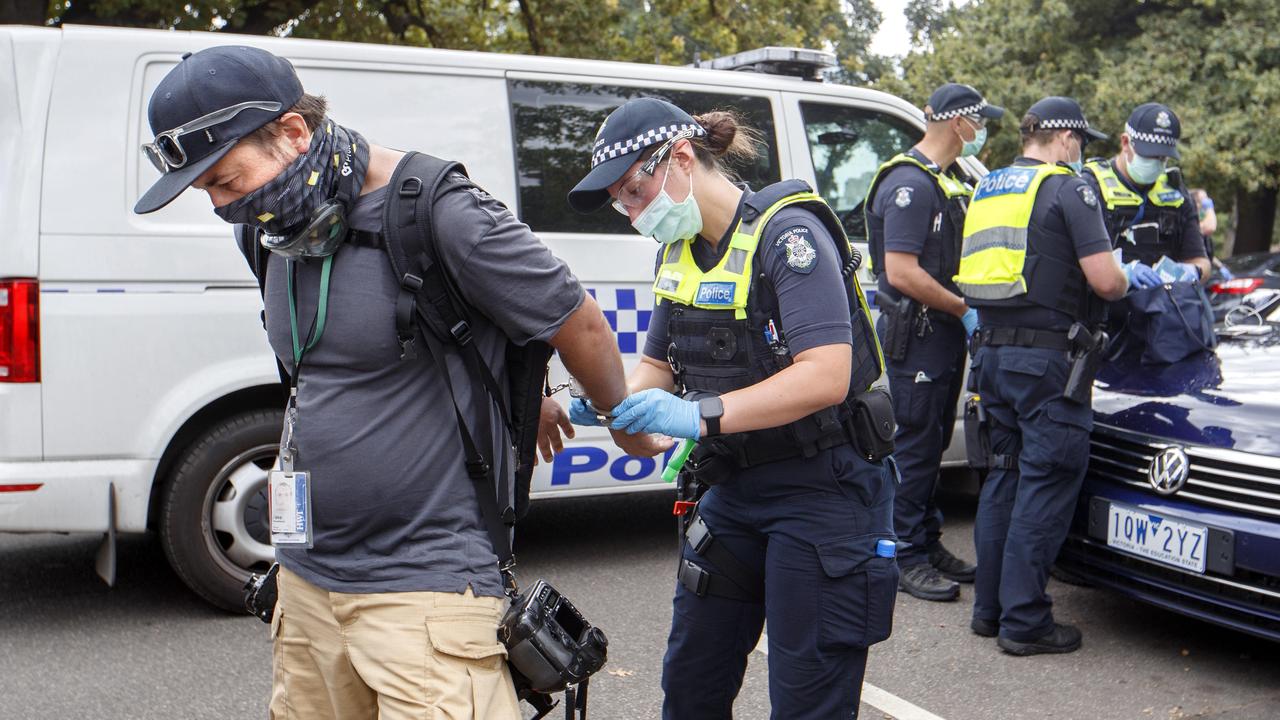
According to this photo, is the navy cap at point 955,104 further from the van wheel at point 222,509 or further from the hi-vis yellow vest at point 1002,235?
the van wheel at point 222,509

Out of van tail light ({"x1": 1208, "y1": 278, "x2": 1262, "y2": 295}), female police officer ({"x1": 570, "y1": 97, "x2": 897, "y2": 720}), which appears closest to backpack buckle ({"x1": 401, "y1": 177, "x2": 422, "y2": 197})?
female police officer ({"x1": 570, "y1": 97, "x2": 897, "y2": 720})

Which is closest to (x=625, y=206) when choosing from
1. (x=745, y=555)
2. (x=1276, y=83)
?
(x=745, y=555)

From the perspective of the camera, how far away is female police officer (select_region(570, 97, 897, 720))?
7.92 feet

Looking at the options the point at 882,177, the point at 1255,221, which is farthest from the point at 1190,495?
the point at 1255,221

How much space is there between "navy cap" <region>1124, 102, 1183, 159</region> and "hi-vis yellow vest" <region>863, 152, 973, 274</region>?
1094mm

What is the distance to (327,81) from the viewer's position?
457 centimetres

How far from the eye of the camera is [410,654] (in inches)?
77.0

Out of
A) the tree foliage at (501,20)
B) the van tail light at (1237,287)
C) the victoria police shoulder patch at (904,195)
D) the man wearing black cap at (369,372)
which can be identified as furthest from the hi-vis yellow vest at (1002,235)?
the tree foliage at (501,20)

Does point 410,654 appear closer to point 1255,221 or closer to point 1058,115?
point 1058,115

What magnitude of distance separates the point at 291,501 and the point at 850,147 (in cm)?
410

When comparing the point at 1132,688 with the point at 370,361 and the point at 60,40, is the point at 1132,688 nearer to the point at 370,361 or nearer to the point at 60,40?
the point at 370,361

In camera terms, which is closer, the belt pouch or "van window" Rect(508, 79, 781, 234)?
the belt pouch

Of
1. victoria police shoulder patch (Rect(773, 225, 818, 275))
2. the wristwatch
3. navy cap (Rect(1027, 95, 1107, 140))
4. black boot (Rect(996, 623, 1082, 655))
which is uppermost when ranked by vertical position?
navy cap (Rect(1027, 95, 1107, 140))

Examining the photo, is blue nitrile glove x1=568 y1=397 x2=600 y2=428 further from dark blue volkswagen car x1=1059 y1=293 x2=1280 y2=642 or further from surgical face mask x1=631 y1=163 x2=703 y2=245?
dark blue volkswagen car x1=1059 y1=293 x2=1280 y2=642
